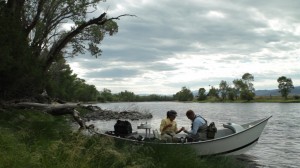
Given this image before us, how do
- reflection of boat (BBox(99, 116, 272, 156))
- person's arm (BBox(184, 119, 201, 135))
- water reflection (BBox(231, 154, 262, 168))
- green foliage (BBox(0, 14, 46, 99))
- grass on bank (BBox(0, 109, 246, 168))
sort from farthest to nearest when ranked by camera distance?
water reflection (BBox(231, 154, 262, 168)), person's arm (BBox(184, 119, 201, 135)), reflection of boat (BBox(99, 116, 272, 156)), green foliage (BBox(0, 14, 46, 99)), grass on bank (BBox(0, 109, 246, 168))

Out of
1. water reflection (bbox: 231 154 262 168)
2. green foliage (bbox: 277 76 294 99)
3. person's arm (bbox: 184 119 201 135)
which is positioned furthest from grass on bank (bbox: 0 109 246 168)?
green foliage (bbox: 277 76 294 99)

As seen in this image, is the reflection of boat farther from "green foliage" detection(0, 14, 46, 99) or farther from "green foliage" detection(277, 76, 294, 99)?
"green foliage" detection(277, 76, 294, 99)

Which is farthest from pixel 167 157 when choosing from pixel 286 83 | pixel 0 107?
pixel 286 83

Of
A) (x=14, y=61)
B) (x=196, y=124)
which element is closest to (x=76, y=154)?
(x=196, y=124)

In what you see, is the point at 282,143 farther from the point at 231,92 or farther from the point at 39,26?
the point at 231,92

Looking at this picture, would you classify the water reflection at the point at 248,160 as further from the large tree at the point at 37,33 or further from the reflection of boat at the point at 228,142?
the large tree at the point at 37,33

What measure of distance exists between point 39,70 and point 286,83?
136 m

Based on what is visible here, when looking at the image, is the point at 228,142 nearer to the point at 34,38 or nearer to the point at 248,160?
the point at 248,160

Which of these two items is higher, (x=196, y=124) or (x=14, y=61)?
(x=14, y=61)

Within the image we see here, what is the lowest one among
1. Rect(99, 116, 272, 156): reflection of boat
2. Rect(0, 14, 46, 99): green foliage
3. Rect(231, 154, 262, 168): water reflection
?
Rect(231, 154, 262, 168): water reflection

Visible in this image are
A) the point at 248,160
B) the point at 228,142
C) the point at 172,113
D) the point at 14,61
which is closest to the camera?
the point at 172,113

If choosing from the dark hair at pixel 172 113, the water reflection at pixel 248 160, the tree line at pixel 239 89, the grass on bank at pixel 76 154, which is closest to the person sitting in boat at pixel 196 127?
the dark hair at pixel 172 113

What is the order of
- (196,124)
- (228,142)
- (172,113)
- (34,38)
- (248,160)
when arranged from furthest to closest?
(34,38), (248,160), (228,142), (196,124), (172,113)

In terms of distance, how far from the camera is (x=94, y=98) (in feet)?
500
